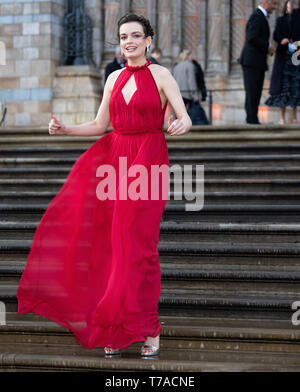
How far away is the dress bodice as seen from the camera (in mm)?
4629

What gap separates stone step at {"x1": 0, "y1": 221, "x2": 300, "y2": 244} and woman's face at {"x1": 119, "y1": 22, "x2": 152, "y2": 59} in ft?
7.28

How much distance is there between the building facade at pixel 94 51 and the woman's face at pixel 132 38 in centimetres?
1014

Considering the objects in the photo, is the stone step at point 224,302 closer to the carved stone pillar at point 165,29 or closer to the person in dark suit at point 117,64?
the person in dark suit at point 117,64

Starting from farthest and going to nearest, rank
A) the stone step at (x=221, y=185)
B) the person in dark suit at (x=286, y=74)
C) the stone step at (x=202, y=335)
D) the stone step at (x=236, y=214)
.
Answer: the person in dark suit at (x=286, y=74) < the stone step at (x=221, y=185) < the stone step at (x=236, y=214) < the stone step at (x=202, y=335)

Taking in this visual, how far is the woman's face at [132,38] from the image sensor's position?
4.63 m

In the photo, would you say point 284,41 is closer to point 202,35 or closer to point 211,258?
point 202,35

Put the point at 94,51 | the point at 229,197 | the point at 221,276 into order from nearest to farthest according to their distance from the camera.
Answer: the point at 221,276 → the point at 229,197 → the point at 94,51

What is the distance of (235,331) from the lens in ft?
16.1

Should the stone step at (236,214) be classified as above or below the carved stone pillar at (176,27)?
below

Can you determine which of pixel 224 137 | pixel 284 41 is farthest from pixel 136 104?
pixel 284 41

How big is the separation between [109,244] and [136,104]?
0.83 meters

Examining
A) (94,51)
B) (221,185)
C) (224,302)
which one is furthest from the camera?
(94,51)

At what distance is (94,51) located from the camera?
16109mm

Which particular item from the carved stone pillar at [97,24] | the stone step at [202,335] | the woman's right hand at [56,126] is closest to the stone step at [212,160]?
the stone step at [202,335]
